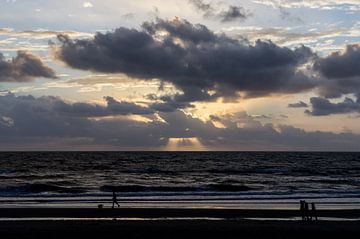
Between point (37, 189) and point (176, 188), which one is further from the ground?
point (37, 189)
